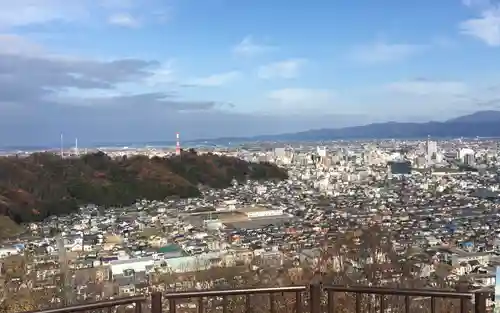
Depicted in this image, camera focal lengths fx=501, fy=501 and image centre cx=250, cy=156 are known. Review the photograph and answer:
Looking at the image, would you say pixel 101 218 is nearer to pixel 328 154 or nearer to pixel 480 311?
pixel 328 154

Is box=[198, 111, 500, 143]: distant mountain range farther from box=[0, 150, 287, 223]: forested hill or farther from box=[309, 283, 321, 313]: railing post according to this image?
box=[309, 283, 321, 313]: railing post

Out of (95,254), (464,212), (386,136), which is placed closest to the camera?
(95,254)

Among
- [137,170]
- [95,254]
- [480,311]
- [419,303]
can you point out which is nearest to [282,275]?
[419,303]

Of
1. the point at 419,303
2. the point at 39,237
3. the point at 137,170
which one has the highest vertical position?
the point at 137,170

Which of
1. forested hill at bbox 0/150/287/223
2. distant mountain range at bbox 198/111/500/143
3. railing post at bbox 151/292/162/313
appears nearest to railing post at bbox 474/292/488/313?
railing post at bbox 151/292/162/313

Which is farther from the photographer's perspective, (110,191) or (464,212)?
(110,191)

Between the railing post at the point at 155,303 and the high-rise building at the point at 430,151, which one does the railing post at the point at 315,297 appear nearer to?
the railing post at the point at 155,303

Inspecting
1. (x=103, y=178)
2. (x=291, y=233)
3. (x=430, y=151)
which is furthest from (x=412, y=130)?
(x=103, y=178)

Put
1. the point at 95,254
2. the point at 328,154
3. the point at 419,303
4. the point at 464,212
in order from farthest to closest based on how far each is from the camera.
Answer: the point at 328,154
the point at 464,212
the point at 95,254
the point at 419,303
